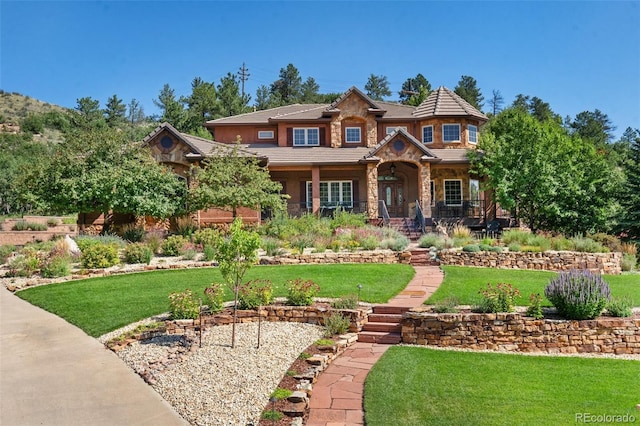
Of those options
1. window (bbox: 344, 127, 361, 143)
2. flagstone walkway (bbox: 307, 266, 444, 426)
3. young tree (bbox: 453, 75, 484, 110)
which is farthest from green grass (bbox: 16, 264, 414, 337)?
young tree (bbox: 453, 75, 484, 110)

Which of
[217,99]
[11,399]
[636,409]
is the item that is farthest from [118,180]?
[217,99]

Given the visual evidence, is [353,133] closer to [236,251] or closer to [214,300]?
[214,300]

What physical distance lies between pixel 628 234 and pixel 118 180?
948 inches

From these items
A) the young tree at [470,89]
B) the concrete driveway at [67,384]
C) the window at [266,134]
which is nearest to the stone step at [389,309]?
the concrete driveway at [67,384]

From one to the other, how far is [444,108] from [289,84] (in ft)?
136

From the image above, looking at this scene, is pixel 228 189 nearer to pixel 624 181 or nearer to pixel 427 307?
pixel 427 307

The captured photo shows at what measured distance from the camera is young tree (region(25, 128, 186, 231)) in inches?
797

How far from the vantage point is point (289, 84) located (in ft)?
218

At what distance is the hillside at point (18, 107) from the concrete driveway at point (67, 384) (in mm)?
66714

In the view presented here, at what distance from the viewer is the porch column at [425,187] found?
2555 centimetres

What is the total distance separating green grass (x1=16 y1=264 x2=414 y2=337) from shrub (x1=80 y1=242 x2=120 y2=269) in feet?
5.08

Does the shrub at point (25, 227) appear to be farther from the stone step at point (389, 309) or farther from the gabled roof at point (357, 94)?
the stone step at point (389, 309)

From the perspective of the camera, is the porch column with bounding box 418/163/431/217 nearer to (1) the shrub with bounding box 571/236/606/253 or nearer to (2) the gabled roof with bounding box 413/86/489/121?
(2) the gabled roof with bounding box 413/86/489/121

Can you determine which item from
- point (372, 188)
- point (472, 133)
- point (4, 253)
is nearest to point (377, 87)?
point (472, 133)
